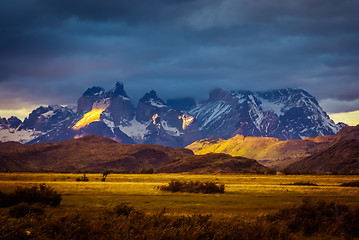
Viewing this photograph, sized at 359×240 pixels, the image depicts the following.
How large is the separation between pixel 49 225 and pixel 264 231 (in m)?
9.90

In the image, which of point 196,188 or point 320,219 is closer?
point 320,219

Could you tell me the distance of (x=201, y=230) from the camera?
17797mm

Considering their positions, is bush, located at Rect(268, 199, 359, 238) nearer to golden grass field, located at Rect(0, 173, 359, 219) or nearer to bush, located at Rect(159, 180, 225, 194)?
golden grass field, located at Rect(0, 173, 359, 219)

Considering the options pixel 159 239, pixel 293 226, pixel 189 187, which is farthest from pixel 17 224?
pixel 189 187

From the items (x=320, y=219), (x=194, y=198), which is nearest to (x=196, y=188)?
(x=194, y=198)

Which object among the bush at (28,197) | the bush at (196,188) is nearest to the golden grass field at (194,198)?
the bush at (28,197)

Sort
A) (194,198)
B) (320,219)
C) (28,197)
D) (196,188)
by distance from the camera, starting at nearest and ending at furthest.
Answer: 1. (320,219)
2. (28,197)
3. (194,198)
4. (196,188)

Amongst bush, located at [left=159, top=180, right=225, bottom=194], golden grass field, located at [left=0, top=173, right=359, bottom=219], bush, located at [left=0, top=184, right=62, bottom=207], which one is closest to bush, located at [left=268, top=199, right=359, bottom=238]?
golden grass field, located at [left=0, top=173, right=359, bottom=219]

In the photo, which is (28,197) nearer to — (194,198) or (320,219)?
(194,198)

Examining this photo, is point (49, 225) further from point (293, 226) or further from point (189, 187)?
point (189, 187)

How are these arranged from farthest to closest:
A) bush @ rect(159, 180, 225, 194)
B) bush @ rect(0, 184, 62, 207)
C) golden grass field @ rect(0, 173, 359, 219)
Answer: bush @ rect(159, 180, 225, 194), golden grass field @ rect(0, 173, 359, 219), bush @ rect(0, 184, 62, 207)

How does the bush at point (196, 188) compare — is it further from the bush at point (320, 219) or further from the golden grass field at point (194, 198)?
the bush at point (320, 219)

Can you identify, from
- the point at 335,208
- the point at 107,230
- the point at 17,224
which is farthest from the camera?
the point at 335,208

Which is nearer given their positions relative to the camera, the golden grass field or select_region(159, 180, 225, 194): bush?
the golden grass field
